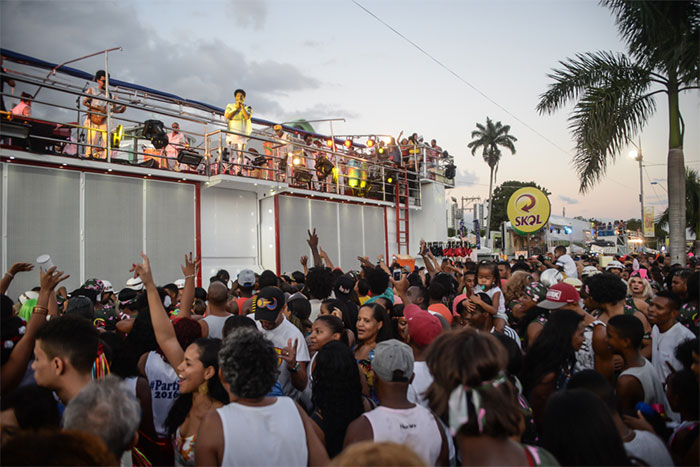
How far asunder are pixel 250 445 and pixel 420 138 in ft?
66.1

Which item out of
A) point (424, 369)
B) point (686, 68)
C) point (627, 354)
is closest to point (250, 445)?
point (424, 369)

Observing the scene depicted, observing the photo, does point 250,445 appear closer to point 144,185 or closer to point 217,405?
point 217,405

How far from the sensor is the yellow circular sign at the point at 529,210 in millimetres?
11422

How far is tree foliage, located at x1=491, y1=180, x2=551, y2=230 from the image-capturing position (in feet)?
193

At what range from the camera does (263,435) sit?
222cm

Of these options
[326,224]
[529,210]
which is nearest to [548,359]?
[529,210]

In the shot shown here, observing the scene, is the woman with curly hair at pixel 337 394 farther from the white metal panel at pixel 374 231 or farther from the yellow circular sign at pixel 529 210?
the white metal panel at pixel 374 231

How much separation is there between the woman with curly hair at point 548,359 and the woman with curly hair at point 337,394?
129 cm

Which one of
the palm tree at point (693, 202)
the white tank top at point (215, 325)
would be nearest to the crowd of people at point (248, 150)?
the white tank top at point (215, 325)

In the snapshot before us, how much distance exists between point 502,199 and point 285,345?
61979 mm

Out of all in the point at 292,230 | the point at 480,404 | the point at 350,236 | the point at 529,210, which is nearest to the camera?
the point at 480,404

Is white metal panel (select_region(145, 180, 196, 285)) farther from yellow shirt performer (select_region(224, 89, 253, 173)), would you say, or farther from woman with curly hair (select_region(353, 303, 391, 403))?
woman with curly hair (select_region(353, 303, 391, 403))

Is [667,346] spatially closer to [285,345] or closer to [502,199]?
[285,345]

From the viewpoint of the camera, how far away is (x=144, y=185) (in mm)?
11836
